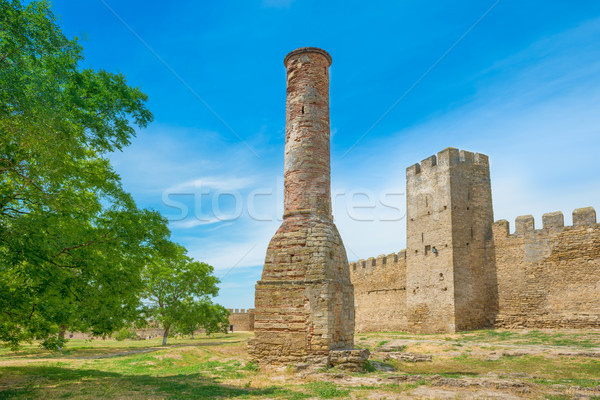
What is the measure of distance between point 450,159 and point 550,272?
7.39 m

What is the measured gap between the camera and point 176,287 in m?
26.4

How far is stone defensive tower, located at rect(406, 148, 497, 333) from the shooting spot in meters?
22.3

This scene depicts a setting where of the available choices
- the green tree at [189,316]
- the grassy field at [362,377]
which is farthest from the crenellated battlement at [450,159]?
the green tree at [189,316]

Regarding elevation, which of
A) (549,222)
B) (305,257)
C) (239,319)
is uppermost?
(549,222)

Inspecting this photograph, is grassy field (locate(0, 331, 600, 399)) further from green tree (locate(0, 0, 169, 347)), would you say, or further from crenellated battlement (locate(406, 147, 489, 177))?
crenellated battlement (locate(406, 147, 489, 177))

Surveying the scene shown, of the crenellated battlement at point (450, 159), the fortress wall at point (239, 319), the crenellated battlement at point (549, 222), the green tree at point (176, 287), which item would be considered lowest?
the fortress wall at point (239, 319)

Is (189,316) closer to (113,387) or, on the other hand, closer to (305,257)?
(305,257)

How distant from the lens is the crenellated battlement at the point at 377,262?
89.6 ft

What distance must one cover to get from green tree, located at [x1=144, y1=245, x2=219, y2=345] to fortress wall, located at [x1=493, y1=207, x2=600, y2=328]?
17.2 m

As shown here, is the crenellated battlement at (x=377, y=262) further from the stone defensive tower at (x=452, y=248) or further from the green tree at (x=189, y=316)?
the green tree at (x=189, y=316)

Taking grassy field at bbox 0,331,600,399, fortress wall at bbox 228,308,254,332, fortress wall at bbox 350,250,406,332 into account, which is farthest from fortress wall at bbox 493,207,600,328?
fortress wall at bbox 228,308,254,332

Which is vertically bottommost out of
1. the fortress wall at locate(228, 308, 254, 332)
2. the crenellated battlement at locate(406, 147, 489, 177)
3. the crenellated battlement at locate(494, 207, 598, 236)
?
the fortress wall at locate(228, 308, 254, 332)

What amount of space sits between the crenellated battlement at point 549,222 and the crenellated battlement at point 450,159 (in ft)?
12.0

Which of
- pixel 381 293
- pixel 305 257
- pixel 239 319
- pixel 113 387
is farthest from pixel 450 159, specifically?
pixel 239 319
